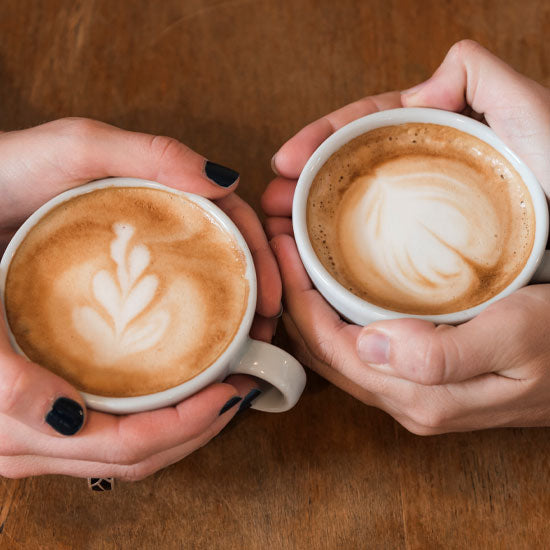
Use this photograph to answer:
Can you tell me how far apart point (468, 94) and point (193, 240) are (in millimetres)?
517

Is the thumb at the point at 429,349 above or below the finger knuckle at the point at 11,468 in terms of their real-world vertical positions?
above

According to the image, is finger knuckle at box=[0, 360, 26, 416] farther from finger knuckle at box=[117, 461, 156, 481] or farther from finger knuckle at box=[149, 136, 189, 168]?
finger knuckle at box=[149, 136, 189, 168]

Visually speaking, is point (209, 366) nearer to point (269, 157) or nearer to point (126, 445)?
point (126, 445)

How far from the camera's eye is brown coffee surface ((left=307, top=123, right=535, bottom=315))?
95cm

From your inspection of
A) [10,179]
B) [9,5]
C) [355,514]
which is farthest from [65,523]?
[9,5]

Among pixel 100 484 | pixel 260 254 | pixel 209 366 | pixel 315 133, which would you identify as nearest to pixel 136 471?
pixel 100 484

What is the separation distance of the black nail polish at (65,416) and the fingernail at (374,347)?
36 centimetres

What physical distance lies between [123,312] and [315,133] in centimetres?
45

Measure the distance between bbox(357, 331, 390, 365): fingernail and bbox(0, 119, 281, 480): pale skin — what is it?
16 cm

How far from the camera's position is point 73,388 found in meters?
0.81

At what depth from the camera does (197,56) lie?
132 cm

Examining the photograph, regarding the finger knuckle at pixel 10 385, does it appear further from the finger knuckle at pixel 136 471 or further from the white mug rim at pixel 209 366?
the finger knuckle at pixel 136 471

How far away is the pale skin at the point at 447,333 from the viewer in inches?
32.1

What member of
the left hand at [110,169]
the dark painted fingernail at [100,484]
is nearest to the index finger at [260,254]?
the left hand at [110,169]
